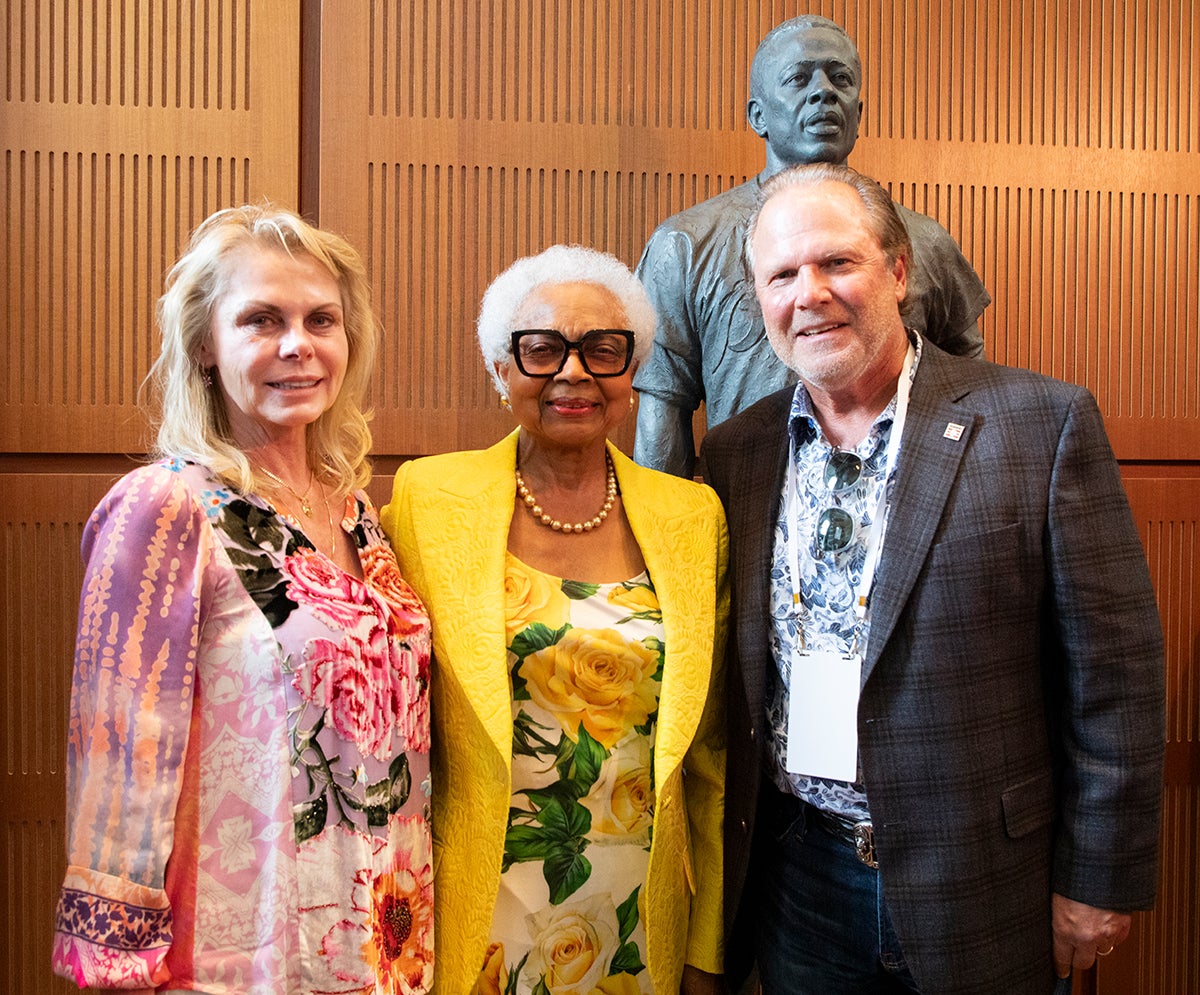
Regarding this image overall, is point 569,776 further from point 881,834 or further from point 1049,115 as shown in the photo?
point 1049,115

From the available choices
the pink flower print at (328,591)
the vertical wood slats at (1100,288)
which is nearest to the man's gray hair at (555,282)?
the pink flower print at (328,591)

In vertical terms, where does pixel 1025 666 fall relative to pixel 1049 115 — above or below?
below

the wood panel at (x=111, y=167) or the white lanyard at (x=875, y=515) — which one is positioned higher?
the wood panel at (x=111, y=167)

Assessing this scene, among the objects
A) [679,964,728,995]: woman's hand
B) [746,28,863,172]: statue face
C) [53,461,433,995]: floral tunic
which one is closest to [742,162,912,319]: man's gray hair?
[746,28,863,172]: statue face

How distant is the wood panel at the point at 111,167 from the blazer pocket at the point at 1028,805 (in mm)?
2239

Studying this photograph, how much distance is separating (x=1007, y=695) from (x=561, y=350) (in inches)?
35.4

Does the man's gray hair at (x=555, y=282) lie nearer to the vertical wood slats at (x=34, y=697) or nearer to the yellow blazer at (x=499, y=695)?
the yellow blazer at (x=499, y=695)

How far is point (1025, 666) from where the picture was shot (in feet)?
5.59

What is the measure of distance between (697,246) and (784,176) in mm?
576

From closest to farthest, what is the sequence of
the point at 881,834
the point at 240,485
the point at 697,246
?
1. the point at 240,485
2. the point at 881,834
3. the point at 697,246

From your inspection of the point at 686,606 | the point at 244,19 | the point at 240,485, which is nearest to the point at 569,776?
the point at 686,606

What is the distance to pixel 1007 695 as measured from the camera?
1.68 m

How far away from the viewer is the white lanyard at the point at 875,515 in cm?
172

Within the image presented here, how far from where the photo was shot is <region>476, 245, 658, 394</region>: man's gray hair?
6.13 feet
